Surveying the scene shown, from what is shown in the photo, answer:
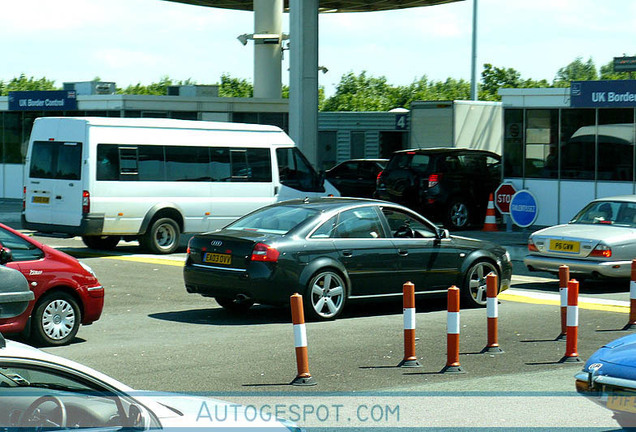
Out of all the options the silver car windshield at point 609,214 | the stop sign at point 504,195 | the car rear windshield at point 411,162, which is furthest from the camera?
the car rear windshield at point 411,162

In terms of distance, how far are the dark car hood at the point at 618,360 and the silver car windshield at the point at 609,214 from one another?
9.34 meters

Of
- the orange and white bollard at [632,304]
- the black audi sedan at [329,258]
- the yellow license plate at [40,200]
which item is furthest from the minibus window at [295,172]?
the orange and white bollard at [632,304]

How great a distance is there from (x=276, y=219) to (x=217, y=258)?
917 millimetres

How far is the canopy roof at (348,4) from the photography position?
43.6 m

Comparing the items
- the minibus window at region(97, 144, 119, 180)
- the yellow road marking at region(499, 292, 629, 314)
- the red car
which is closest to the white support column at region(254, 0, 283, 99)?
the minibus window at region(97, 144, 119, 180)

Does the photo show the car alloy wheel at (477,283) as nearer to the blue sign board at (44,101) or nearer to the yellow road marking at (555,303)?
the yellow road marking at (555,303)

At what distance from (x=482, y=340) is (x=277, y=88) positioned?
28.4 m

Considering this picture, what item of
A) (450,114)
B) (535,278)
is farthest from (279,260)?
(450,114)

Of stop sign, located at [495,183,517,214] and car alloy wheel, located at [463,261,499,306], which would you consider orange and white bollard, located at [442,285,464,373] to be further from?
stop sign, located at [495,183,517,214]

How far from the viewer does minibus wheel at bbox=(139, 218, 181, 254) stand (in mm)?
20375

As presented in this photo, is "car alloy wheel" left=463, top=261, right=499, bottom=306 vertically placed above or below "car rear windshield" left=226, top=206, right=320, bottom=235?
below

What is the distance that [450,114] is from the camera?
95.1ft

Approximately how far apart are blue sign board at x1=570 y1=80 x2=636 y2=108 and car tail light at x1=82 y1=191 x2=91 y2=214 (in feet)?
37.1

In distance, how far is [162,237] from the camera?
20750mm
